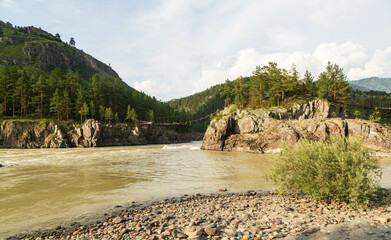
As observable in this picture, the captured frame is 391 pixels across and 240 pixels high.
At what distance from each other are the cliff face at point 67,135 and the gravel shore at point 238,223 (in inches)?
3147

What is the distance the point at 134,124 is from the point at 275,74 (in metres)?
70.7

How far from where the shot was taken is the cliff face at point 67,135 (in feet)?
242

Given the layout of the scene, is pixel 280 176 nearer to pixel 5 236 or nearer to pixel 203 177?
pixel 203 177

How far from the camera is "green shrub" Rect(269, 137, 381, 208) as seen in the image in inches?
438

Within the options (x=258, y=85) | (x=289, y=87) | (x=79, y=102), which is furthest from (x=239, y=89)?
(x=79, y=102)

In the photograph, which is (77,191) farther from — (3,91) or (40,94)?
(3,91)

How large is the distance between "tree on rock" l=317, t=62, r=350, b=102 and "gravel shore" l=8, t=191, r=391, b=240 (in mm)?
69576

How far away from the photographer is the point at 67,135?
80.6 m

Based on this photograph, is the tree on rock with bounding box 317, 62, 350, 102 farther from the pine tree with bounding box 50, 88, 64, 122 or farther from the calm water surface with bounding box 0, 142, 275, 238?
the pine tree with bounding box 50, 88, 64, 122

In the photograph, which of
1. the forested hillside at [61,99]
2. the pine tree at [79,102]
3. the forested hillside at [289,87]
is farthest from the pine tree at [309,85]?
the pine tree at [79,102]

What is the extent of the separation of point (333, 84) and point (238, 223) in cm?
7834

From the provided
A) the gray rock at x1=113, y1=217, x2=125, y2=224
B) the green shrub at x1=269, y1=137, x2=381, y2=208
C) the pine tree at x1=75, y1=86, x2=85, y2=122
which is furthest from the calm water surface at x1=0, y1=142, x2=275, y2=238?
the pine tree at x1=75, y1=86, x2=85, y2=122

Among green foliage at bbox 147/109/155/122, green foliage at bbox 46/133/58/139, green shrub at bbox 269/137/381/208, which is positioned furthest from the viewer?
green foliage at bbox 147/109/155/122

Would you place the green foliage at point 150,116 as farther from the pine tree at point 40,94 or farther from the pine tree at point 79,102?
the pine tree at point 40,94
